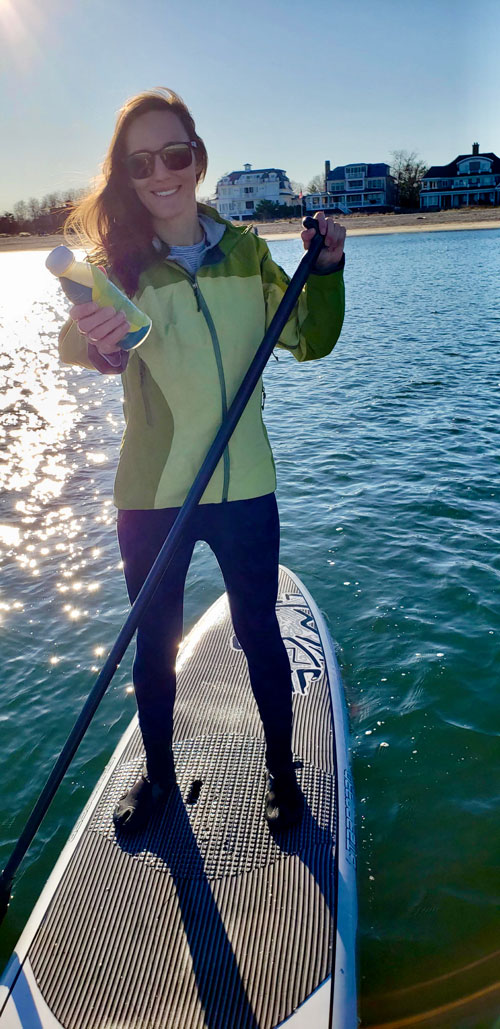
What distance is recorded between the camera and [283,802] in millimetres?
3021

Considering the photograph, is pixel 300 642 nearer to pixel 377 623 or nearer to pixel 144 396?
pixel 377 623

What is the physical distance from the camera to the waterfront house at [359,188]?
294 feet

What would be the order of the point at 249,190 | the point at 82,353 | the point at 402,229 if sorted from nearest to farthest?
the point at 82,353, the point at 402,229, the point at 249,190

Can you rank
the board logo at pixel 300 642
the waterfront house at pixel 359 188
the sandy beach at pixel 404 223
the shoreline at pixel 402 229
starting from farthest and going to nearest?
the waterfront house at pixel 359 188
the sandy beach at pixel 404 223
the shoreline at pixel 402 229
the board logo at pixel 300 642

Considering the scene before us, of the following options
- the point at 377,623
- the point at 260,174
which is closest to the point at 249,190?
the point at 260,174

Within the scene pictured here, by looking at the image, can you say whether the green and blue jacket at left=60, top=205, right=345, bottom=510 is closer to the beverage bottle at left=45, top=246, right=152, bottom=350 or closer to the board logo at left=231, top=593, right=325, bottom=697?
the beverage bottle at left=45, top=246, right=152, bottom=350

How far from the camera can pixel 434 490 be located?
7500 millimetres

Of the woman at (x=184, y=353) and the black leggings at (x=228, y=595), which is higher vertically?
the woman at (x=184, y=353)

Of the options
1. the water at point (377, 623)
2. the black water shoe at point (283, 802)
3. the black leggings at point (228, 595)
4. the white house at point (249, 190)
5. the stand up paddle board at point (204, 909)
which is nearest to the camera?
the stand up paddle board at point (204, 909)

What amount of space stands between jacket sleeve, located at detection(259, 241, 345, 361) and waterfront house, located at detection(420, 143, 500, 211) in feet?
299

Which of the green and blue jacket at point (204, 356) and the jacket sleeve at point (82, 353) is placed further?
the green and blue jacket at point (204, 356)

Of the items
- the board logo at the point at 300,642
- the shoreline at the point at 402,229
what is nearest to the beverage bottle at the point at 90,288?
the board logo at the point at 300,642

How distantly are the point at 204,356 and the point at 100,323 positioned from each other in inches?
19.0

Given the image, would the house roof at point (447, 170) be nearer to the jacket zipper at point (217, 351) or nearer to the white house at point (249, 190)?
the white house at point (249, 190)
